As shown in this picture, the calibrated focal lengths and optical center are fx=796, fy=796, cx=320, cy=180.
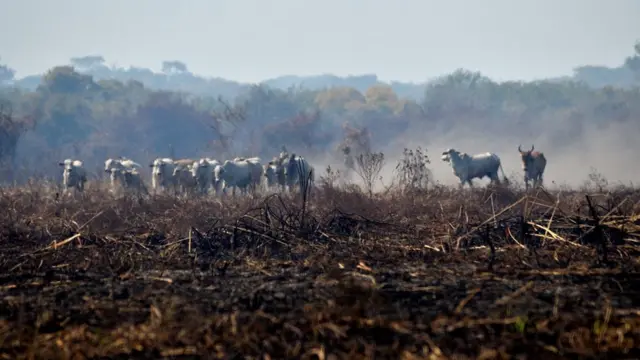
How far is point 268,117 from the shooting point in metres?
70.0

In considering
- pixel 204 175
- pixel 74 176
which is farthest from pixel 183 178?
pixel 74 176

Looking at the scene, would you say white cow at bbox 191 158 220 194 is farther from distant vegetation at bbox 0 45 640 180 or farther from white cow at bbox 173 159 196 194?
distant vegetation at bbox 0 45 640 180

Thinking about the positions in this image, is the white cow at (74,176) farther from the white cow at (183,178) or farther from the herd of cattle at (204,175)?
the white cow at (183,178)

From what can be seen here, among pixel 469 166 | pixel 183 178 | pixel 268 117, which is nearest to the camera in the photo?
pixel 469 166

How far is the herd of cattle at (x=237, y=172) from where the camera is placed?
28078mm

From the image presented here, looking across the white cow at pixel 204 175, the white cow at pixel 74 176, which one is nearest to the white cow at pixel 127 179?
the white cow at pixel 74 176

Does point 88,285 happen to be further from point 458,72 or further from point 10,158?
point 458,72

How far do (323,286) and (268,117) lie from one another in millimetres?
62300

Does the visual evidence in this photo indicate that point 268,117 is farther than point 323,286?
Yes

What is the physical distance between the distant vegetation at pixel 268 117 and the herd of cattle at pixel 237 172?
16505 mm

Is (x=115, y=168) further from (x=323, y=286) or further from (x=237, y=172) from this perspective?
(x=323, y=286)

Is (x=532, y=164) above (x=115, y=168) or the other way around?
above

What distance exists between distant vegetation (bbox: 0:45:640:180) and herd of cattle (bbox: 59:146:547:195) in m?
16.5

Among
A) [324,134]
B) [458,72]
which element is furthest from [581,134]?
[458,72]
